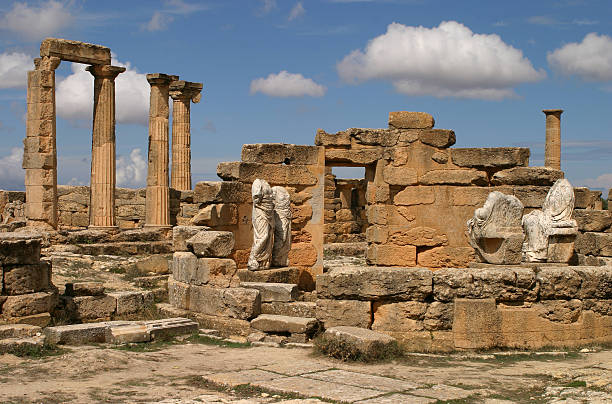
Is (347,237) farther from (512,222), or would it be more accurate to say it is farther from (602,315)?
(602,315)

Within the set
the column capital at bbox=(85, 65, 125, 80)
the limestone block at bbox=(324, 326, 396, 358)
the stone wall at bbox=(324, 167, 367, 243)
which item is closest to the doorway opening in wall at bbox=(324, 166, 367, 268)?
the stone wall at bbox=(324, 167, 367, 243)

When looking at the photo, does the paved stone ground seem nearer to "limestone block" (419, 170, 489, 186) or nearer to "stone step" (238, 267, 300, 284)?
"stone step" (238, 267, 300, 284)

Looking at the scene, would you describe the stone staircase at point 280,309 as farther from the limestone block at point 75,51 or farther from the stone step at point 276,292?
the limestone block at point 75,51

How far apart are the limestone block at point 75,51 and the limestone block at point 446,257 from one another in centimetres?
1188

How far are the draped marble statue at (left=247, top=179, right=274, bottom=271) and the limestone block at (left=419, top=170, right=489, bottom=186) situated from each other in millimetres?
3248

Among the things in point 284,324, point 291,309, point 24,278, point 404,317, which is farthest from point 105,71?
point 404,317

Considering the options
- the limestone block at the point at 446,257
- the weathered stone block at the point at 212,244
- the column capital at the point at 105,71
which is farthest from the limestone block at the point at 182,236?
the column capital at the point at 105,71

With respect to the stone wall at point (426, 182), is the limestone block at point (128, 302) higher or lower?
lower

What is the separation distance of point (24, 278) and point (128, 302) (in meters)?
1.64

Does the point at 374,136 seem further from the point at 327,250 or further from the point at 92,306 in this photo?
the point at 327,250

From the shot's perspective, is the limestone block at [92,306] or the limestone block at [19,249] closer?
the limestone block at [19,249]

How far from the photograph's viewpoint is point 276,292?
1032cm

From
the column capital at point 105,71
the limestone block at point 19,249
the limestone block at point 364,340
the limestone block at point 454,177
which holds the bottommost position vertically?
the limestone block at point 364,340

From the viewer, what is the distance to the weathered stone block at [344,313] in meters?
8.27
